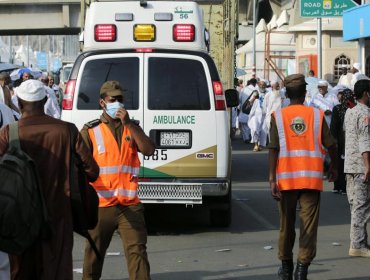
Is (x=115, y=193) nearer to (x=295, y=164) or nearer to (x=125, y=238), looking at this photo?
(x=125, y=238)

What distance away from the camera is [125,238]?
304 inches

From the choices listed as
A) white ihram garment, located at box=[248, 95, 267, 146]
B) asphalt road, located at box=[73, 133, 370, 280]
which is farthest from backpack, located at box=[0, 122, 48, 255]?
white ihram garment, located at box=[248, 95, 267, 146]

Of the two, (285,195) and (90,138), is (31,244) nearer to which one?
(90,138)

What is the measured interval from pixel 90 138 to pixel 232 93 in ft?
17.2

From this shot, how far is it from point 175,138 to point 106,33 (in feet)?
5.33

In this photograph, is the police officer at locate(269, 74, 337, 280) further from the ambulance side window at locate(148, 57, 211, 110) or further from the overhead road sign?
the overhead road sign

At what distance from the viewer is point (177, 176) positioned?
11656 millimetres

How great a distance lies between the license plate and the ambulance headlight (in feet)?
4.17

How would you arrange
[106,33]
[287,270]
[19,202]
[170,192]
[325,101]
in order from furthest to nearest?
[325,101], [106,33], [170,192], [287,270], [19,202]

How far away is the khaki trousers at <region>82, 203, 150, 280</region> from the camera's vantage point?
7.61m

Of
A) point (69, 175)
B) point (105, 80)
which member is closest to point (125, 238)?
point (69, 175)

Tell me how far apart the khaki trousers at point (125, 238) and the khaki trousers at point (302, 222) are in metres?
1.48

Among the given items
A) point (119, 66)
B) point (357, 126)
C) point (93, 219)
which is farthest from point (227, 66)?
point (93, 219)

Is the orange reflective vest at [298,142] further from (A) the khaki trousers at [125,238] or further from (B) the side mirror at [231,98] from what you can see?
(B) the side mirror at [231,98]
